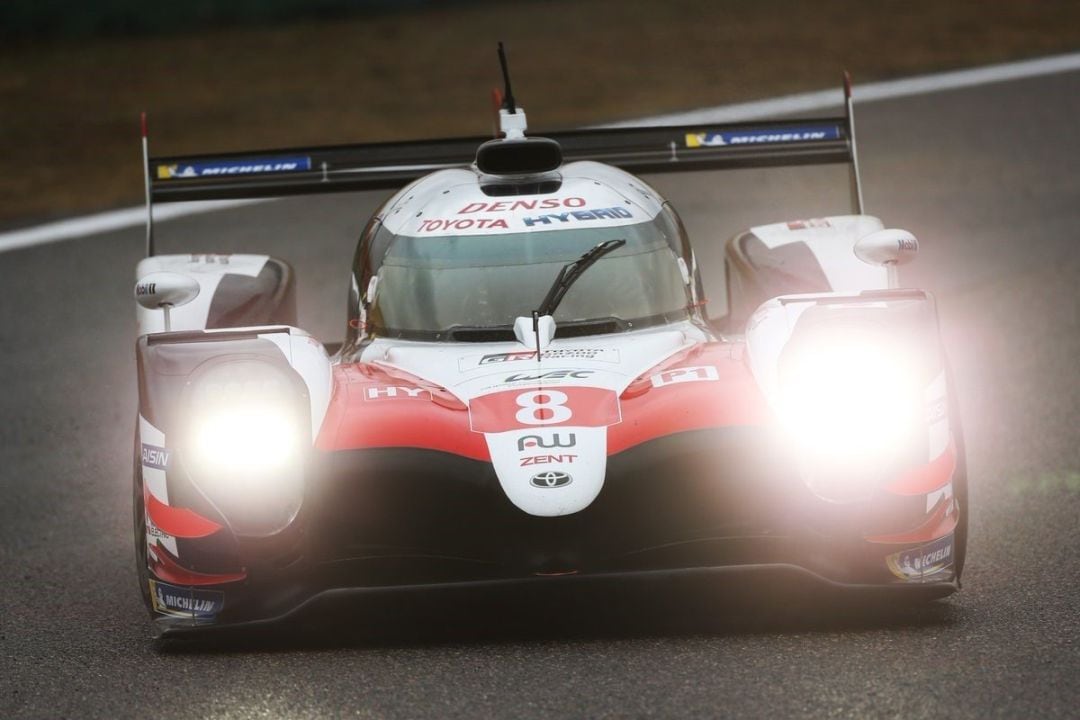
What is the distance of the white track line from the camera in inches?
524

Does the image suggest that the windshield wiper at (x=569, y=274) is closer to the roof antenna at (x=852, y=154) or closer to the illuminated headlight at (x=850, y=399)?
the illuminated headlight at (x=850, y=399)

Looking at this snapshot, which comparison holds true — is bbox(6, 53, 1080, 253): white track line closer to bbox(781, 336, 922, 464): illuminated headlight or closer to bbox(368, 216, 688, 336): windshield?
bbox(368, 216, 688, 336): windshield

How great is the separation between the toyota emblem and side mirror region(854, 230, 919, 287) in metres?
1.73

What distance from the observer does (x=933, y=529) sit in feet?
18.0

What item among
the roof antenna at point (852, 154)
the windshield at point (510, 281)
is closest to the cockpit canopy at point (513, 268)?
the windshield at point (510, 281)

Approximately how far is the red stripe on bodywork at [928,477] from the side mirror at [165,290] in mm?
2407

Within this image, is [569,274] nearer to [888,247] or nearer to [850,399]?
[888,247]

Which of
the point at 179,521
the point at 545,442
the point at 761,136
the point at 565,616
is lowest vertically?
the point at 565,616

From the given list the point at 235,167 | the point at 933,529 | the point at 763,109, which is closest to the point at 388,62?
the point at 763,109

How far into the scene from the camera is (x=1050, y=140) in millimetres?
15039

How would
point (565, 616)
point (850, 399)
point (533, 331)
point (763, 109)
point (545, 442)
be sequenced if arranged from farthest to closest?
point (763, 109) → point (533, 331) → point (565, 616) → point (850, 399) → point (545, 442)

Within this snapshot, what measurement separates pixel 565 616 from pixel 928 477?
111cm

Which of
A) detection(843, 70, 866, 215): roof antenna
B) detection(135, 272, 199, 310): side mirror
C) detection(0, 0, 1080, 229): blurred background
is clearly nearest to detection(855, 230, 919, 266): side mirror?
detection(843, 70, 866, 215): roof antenna

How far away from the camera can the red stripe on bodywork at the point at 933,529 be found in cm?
543
